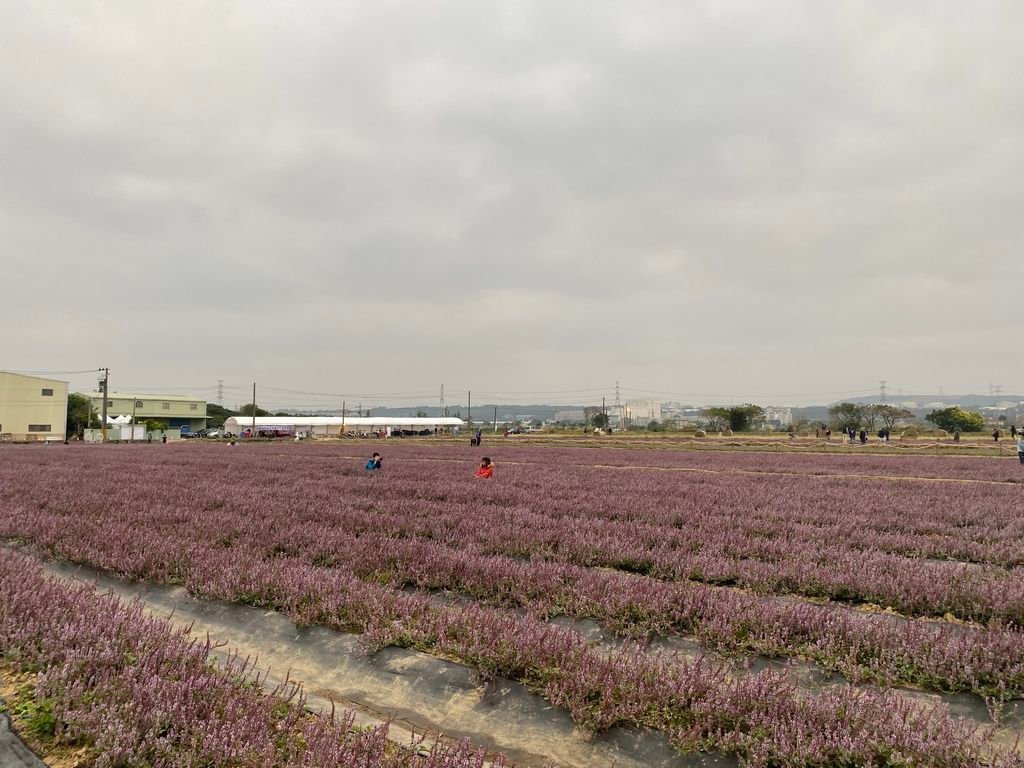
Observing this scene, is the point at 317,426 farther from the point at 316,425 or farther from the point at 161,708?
the point at 161,708

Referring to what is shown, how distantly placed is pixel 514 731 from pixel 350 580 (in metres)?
2.71

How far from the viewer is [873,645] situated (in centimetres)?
Answer: 390

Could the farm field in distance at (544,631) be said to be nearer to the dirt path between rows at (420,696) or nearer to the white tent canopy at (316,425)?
the dirt path between rows at (420,696)

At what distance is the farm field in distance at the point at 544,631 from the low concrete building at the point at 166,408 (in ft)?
387

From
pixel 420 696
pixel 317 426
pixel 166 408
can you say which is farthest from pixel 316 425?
pixel 420 696

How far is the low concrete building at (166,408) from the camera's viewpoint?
10950 centimetres

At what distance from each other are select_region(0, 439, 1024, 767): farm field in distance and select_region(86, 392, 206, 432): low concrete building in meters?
118

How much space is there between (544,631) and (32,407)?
8845 centimetres

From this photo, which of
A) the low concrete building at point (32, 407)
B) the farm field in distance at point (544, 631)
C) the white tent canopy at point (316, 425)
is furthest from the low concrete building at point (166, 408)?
the farm field in distance at point (544, 631)

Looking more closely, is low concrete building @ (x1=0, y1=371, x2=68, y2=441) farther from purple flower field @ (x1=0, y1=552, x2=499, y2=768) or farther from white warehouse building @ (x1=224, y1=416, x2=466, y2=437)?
purple flower field @ (x1=0, y1=552, x2=499, y2=768)

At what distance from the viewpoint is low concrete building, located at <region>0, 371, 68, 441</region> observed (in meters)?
66.2

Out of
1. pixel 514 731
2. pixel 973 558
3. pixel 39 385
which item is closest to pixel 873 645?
pixel 514 731

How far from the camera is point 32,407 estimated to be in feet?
225

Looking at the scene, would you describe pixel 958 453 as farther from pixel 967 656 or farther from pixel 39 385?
pixel 39 385
